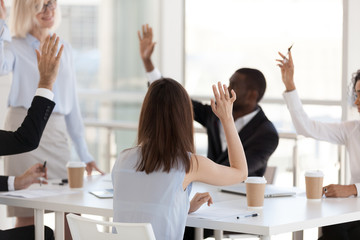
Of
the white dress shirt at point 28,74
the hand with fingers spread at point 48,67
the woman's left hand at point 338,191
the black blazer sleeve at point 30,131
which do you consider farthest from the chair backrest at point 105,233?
the white dress shirt at point 28,74

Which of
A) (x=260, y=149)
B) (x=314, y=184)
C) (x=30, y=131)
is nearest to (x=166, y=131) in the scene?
(x=30, y=131)

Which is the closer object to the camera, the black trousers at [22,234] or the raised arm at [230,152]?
Answer: the raised arm at [230,152]

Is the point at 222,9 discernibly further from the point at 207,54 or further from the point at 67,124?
the point at 67,124

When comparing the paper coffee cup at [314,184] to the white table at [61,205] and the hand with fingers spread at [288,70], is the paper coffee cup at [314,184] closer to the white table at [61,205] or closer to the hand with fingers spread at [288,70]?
the hand with fingers spread at [288,70]

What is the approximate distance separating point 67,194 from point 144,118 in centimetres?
65

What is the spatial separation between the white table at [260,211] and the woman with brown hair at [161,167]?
0.42ft

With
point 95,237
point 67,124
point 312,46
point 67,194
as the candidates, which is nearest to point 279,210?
point 95,237

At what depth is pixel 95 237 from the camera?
6.34 ft

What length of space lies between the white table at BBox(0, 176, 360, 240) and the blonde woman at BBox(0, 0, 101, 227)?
48cm

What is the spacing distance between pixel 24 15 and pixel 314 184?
155 centimetres

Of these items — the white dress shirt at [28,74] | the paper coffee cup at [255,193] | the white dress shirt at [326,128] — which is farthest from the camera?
the white dress shirt at [28,74]

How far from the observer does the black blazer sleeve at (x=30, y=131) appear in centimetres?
231

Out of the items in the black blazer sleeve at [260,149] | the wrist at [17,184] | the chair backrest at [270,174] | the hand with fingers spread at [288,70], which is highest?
the hand with fingers spread at [288,70]

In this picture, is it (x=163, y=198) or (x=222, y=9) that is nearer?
(x=163, y=198)
